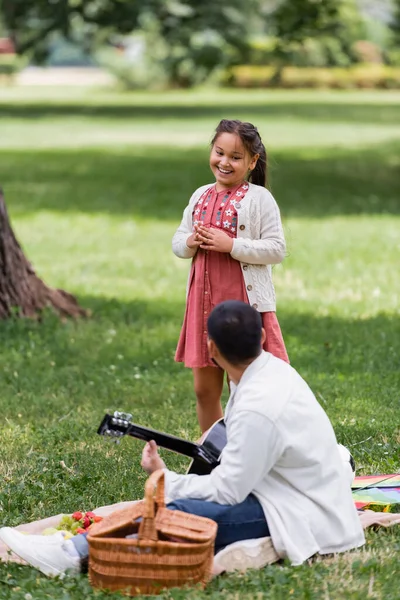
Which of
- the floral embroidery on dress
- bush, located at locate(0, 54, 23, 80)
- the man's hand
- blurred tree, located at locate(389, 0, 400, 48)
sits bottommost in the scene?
bush, located at locate(0, 54, 23, 80)

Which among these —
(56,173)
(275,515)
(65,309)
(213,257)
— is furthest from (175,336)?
(56,173)

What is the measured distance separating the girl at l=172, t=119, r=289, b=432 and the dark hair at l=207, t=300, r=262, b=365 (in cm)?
88

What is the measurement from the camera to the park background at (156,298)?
5258 mm

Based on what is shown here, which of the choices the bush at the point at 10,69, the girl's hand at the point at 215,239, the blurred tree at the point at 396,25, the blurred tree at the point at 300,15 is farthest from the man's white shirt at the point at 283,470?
the bush at the point at 10,69

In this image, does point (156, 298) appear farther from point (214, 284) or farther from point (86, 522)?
point (86, 522)

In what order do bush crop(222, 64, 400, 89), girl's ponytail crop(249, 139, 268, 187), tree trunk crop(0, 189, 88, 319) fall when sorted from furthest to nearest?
bush crop(222, 64, 400, 89) < tree trunk crop(0, 189, 88, 319) < girl's ponytail crop(249, 139, 268, 187)

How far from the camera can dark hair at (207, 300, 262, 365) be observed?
4234 mm

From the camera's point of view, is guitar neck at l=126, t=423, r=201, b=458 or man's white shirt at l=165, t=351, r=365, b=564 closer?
man's white shirt at l=165, t=351, r=365, b=564

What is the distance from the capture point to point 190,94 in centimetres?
5181

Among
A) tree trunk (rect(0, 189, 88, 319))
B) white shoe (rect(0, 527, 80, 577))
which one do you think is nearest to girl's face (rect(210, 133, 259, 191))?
white shoe (rect(0, 527, 80, 577))

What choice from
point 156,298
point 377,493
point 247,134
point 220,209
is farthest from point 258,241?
point 156,298

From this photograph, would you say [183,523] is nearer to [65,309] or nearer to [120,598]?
[120,598]

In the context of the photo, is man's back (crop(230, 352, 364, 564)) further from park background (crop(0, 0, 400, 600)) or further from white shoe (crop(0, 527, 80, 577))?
white shoe (crop(0, 527, 80, 577))

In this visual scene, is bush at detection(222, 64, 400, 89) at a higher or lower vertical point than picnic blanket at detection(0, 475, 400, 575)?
lower
